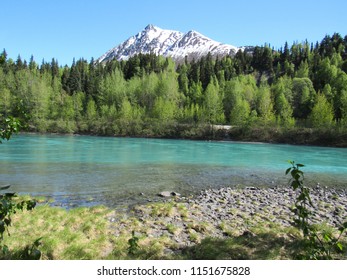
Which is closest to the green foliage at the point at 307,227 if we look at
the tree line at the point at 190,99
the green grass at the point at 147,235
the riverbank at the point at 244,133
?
the green grass at the point at 147,235

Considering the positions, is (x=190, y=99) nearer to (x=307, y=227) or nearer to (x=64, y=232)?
(x=64, y=232)

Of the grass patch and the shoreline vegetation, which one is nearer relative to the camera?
the grass patch

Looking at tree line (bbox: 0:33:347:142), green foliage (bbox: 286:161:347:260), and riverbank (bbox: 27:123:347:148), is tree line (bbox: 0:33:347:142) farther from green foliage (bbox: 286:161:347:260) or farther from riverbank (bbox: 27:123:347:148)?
green foliage (bbox: 286:161:347:260)

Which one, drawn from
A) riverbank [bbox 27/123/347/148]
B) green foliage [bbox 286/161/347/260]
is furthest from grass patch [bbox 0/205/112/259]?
riverbank [bbox 27/123/347/148]

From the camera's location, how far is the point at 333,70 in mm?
110562

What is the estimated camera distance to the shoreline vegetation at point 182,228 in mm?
7719

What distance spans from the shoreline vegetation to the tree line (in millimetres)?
67540

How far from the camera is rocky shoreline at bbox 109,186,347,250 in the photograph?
10606 mm

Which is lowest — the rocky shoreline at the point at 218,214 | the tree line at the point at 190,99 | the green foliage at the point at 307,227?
the rocky shoreline at the point at 218,214

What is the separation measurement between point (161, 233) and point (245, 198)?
25.4ft

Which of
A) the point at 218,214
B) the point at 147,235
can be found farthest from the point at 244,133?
the point at 147,235

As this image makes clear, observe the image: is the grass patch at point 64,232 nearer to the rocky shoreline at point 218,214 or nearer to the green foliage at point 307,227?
the rocky shoreline at point 218,214
